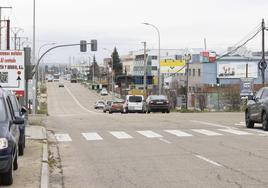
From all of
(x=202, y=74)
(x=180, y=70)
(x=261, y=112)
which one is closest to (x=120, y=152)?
(x=261, y=112)

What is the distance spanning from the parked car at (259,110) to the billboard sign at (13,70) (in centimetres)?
978

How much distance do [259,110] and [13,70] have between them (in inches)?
411

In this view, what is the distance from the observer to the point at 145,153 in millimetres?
15195

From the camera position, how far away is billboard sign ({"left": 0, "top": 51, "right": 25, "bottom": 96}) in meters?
24.6

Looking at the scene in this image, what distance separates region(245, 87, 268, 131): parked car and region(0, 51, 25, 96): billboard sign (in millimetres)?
9779

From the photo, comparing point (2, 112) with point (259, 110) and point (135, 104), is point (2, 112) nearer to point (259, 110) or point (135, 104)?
point (259, 110)

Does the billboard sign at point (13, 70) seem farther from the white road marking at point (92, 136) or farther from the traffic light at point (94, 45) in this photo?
the traffic light at point (94, 45)

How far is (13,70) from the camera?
2481 cm

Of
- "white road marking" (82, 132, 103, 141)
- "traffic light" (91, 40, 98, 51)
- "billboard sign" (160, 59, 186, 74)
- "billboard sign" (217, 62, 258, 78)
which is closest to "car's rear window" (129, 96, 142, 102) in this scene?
"traffic light" (91, 40, 98, 51)

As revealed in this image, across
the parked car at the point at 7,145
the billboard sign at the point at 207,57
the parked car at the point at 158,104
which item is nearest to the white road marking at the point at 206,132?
the parked car at the point at 7,145

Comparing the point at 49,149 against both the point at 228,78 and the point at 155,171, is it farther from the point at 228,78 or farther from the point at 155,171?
the point at 228,78

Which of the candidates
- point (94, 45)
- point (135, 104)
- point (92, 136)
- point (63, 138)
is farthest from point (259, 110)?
point (94, 45)

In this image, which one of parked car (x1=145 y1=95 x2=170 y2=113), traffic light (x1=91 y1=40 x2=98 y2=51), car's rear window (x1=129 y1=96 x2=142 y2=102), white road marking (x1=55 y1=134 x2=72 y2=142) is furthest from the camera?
car's rear window (x1=129 y1=96 x2=142 y2=102)

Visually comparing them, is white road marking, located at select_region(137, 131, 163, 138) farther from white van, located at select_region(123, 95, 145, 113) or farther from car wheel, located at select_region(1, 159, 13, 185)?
white van, located at select_region(123, 95, 145, 113)
